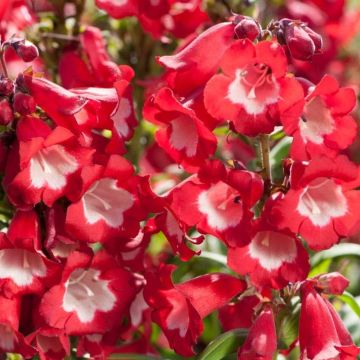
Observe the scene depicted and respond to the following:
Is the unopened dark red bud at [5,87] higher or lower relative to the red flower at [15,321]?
higher

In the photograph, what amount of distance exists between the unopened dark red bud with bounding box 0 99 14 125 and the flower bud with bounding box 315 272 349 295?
50 cm

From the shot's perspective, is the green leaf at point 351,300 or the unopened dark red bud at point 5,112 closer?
the unopened dark red bud at point 5,112

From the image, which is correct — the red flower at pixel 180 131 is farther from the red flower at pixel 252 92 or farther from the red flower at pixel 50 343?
the red flower at pixel 50 343

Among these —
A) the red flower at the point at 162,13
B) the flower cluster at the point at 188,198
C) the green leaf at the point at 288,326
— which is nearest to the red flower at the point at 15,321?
the flower cluster at the point at 188,198

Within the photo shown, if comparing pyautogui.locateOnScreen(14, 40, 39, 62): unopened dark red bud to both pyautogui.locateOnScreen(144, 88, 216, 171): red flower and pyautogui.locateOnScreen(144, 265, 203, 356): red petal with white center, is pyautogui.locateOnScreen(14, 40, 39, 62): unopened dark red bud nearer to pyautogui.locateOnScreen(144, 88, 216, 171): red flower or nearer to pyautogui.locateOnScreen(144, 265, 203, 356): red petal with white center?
pyautogui.locateOnScreen(144, 88, 216, 171): red flower

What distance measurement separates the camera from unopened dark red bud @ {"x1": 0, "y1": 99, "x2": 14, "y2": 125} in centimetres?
132

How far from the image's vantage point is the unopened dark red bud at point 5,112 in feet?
4.34

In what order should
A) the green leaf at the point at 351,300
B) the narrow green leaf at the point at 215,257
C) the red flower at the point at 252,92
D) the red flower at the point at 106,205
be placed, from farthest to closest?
the narrow green leaf at the point at 215,257, the green leaf at the point at 351,300, the red flower at the point at 106,205, the red flower at the point at 252,92

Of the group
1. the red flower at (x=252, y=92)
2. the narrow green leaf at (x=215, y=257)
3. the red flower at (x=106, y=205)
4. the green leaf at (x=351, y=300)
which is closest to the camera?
the red flower at (x=252, y=92)

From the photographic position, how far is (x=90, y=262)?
141 cm

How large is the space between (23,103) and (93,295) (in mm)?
339

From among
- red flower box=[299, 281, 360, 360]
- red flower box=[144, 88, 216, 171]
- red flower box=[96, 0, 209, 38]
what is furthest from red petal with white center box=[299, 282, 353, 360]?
red flower box=[96, 0, 209, 38]

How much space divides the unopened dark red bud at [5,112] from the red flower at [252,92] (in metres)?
0.27

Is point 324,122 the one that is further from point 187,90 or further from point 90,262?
point 90,262
